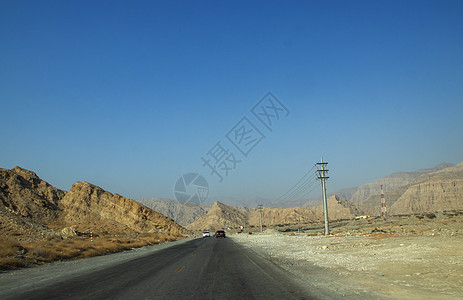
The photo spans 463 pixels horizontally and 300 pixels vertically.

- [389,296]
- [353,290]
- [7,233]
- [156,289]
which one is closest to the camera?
[389,296]

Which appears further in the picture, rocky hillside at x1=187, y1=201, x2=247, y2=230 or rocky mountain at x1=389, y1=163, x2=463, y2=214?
rocky hillside at x1=187, y1=201, x2=247, y2=230

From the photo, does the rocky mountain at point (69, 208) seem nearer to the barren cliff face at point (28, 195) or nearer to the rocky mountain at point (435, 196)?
the barren cliff face at point (28, 195)

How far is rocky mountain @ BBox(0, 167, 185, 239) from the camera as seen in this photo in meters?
68.3

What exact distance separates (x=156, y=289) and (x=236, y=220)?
590 ft

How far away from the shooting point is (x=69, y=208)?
8325 cm

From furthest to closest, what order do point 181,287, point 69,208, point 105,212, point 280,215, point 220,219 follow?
point 280,215
point 220,219
point 105,212
point 69,208
point 181,287

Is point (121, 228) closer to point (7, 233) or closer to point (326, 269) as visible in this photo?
point (7, 233)

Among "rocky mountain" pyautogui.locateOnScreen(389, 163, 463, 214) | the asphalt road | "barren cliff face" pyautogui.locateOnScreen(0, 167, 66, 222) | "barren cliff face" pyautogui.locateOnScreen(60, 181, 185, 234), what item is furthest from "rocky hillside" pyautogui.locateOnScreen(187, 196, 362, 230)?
the asphalt road

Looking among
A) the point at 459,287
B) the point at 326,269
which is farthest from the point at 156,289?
the point at 459,287

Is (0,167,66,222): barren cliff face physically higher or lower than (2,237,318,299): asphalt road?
higher

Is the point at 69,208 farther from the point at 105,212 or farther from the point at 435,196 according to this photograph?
the point at 435,196

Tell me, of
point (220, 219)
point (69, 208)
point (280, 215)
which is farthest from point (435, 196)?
point (69, 208)

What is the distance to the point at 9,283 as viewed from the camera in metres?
11.7

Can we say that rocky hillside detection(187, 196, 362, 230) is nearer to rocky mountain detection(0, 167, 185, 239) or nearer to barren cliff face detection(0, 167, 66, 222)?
rocky mountain detection(0, 167, 185, 239)
